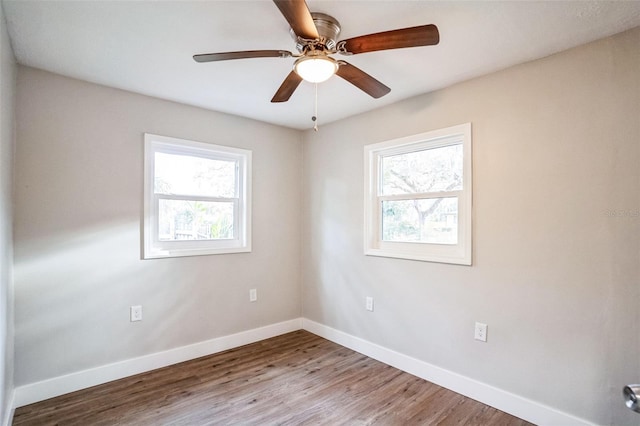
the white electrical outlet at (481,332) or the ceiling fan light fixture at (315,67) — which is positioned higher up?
the ceiling fan light fixture at (315,67)

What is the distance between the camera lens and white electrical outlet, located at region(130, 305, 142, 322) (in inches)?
105

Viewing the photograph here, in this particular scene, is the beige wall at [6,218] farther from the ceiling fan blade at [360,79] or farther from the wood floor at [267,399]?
the ceiling fan blade at [360,79]

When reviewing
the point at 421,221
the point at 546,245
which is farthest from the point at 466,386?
the point at 421,221

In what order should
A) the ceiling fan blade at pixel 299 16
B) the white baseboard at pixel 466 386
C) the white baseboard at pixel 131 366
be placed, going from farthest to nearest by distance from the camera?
the white baseboard at pixel 131 366, the white baseboard at pixel 466 386, the ceiling fan blade at pixel 299 16

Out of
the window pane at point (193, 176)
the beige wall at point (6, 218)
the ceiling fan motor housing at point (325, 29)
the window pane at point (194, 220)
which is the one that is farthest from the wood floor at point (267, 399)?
the ceiling fan motor housing at point (325, 29)

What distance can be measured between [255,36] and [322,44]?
54 centimetres

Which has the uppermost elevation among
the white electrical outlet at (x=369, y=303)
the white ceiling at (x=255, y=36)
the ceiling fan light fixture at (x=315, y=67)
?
the white ceiling at (x=255, y=36)

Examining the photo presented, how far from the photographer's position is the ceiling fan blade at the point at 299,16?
4.04ft

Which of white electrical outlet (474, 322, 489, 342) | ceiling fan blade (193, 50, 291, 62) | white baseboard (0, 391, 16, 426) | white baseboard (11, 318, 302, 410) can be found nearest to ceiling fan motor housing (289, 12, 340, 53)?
ceiling fan blade (193, 50, 291, 62)

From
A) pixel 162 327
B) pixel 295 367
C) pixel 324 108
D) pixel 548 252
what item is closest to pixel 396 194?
pixel 324 108

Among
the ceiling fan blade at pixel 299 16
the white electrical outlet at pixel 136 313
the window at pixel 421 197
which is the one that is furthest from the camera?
the white electrical outlet at pixel 136 313

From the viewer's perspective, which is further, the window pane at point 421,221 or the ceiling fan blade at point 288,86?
the window pane at point 421,221

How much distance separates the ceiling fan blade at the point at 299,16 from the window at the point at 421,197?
1543 millimetres

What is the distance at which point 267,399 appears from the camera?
2.34 meters
